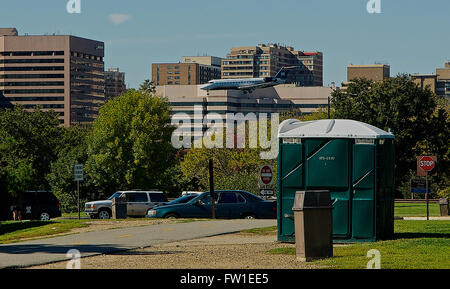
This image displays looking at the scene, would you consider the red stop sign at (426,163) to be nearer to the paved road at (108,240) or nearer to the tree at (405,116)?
the paved road at (108,240)

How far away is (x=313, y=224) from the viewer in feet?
56.1

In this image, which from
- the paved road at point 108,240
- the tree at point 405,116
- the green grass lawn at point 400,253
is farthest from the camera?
the tree at point 405,116

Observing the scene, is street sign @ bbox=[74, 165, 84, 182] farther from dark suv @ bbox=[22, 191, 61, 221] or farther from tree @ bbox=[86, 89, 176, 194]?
tree @ bbox=[86, 89, 176, 194]

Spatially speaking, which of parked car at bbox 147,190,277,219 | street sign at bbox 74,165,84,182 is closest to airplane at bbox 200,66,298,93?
street sign at bbox 74,165,84,182

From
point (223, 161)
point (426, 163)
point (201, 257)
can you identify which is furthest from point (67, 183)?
point (201, 257)

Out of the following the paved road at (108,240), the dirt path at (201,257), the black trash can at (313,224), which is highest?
the black trash can at (313,224)

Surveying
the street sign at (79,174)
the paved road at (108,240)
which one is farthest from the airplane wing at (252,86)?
the paved road at (108,240)

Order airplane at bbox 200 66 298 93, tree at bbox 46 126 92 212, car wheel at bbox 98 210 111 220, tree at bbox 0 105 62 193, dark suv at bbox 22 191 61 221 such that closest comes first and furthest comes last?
car wheel at bbox 98 210 111 220
dark suv at bbox 22 191 61 221
tree at bbox 46 126 92 212
tree at bbox 0 105 62 193
airplane at bbox 200 66 298 93

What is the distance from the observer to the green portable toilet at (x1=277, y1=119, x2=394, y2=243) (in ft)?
68.5

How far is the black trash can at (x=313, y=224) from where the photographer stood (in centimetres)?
1702

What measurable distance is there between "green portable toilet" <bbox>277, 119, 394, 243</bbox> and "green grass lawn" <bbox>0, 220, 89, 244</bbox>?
8524 mm

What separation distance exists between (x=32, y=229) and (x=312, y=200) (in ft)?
50.7

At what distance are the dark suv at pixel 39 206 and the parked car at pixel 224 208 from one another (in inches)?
478
